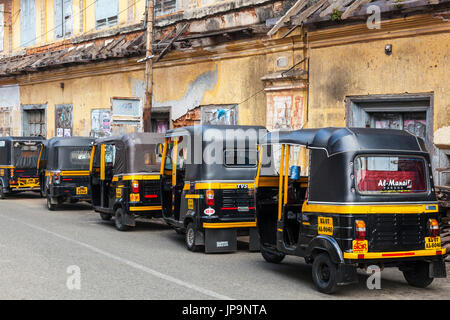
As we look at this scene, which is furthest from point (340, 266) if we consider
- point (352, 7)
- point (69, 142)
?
point (69, 142)

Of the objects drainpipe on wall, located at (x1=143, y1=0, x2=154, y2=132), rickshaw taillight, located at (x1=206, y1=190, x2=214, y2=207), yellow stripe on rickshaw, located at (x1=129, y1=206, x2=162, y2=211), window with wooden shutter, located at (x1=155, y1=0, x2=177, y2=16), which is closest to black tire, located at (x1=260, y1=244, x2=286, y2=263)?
rickshaw taillight, located at (x1=206, y1=190, x2=214, y2=207)

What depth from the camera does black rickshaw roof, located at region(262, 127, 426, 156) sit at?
8.35 metres

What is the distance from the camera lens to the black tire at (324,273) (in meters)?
8.19

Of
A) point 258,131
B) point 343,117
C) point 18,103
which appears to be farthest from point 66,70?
point 258,131

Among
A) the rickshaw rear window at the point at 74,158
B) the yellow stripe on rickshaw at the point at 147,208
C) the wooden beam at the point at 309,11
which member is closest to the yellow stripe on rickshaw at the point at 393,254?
the yellow stripe on rickshaw at the point at 147,208

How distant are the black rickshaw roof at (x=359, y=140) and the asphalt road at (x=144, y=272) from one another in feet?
6.26

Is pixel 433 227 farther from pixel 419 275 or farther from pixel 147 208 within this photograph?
pixel 147 208

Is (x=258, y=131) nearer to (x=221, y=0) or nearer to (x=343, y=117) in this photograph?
(x=343, y=117)

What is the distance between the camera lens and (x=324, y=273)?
8523mm

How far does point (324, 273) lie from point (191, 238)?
13.4 ft

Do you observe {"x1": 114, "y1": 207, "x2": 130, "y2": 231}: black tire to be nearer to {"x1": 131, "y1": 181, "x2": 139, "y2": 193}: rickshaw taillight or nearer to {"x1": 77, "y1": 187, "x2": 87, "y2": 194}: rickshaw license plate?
{"x1": 131, "y1": 181, "x2": 139, "y2": 193}: rickshaw taillight

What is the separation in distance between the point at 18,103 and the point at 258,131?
23983 mm

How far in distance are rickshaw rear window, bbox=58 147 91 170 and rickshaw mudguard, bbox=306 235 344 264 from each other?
12789mm

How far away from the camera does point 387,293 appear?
857cm
